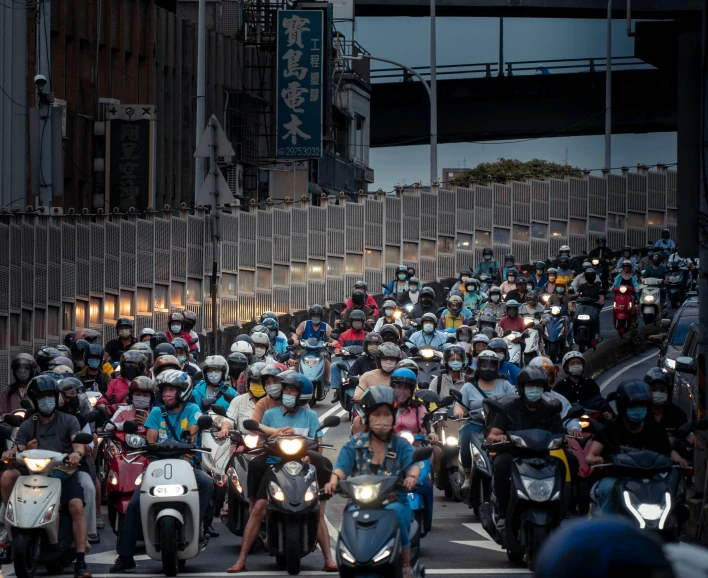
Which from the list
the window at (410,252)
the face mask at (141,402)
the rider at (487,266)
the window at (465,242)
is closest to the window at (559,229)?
the window at (465,242)

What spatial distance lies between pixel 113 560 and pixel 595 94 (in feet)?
191

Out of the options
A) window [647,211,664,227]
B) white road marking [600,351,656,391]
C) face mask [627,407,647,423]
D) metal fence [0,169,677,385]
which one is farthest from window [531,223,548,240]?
face mask [627,407,647,423]

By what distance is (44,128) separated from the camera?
971 inches

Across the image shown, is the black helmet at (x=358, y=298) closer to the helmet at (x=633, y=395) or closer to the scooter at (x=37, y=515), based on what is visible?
the scooter at (x=37, y=515)

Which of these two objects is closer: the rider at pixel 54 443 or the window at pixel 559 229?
the rider at pixel 54 443

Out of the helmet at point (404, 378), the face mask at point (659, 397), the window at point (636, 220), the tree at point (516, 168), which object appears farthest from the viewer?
the tree at point (516, 168)

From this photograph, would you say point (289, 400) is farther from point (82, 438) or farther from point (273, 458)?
point (82, 438)

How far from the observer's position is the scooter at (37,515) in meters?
11.8

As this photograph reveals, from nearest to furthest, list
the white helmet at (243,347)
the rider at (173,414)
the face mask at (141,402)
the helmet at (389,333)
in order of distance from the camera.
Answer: the rider at (173,414) → the face mask at (141,402) → the white helmet at (243,347) → the helmet at (389,333)

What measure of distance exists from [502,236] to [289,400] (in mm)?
36991

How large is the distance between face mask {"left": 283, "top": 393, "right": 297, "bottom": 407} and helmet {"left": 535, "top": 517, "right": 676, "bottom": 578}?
354 inches

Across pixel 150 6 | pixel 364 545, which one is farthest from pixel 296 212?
pixel 364 545

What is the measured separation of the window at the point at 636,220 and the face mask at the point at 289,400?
41.2 m

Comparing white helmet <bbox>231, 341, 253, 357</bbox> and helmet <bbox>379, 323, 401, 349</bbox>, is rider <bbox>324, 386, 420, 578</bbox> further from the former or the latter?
helmet <bbox>379, 323, 401, 349</bbox>
